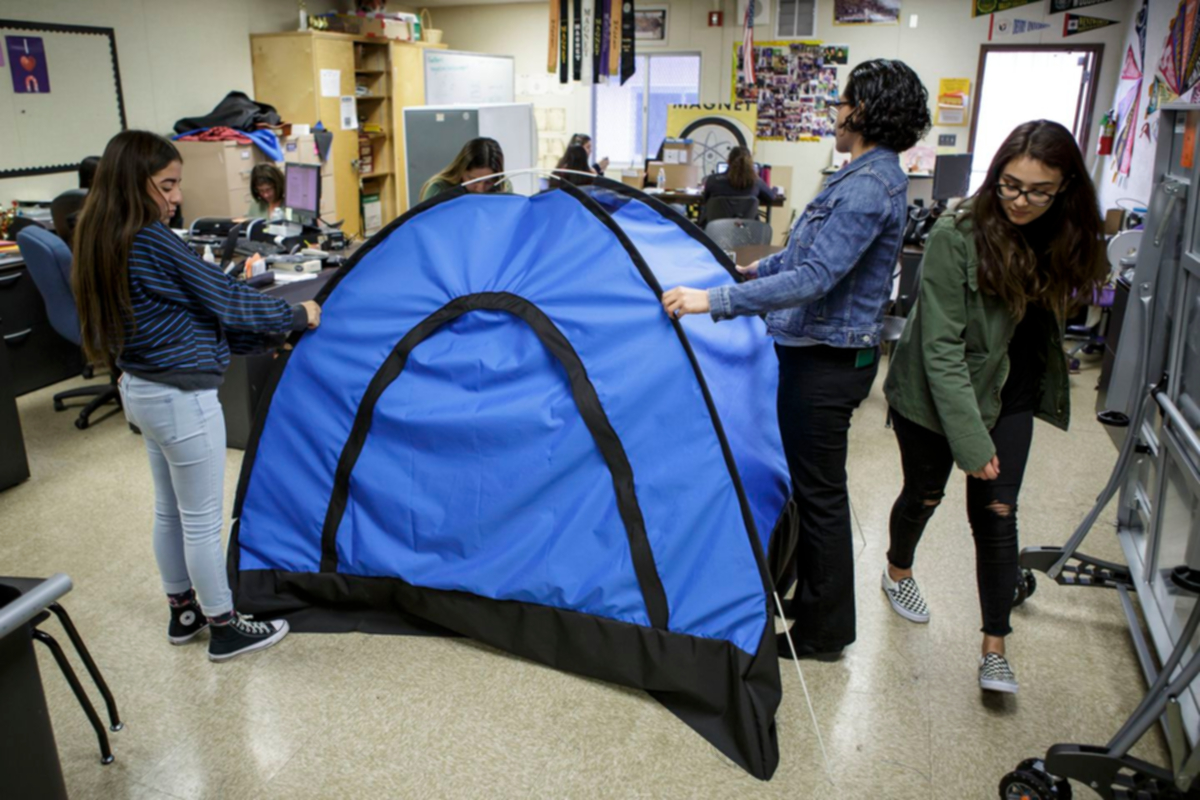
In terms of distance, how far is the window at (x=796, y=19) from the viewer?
7.59 m

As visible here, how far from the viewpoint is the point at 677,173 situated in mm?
6625

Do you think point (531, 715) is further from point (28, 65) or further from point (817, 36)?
point (817, 36)

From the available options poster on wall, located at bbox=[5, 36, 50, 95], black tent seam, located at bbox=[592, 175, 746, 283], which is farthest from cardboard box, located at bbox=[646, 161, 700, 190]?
black tent seam, located at bbox=[592, 175, 746, 283]

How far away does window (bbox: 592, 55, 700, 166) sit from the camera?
834cm

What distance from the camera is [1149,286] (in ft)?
6.36

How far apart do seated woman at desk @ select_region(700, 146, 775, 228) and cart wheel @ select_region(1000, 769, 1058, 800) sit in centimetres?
436

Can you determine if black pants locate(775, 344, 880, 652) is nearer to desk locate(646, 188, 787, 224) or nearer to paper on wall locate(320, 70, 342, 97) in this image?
desk locate(646, 188, 787, 224)

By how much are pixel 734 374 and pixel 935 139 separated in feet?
21.7

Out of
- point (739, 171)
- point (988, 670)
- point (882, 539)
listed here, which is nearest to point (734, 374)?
point (988, 670)

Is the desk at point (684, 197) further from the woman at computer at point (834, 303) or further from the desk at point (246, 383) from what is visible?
the woman at computer at point (834, 303)

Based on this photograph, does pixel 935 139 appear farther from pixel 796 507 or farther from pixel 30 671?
pixel 30 671

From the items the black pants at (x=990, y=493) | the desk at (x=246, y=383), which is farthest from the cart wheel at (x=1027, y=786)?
the desk at (x=246, y=383)

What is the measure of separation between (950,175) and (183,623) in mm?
5028

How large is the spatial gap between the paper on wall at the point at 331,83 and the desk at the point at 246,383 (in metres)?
3.71
